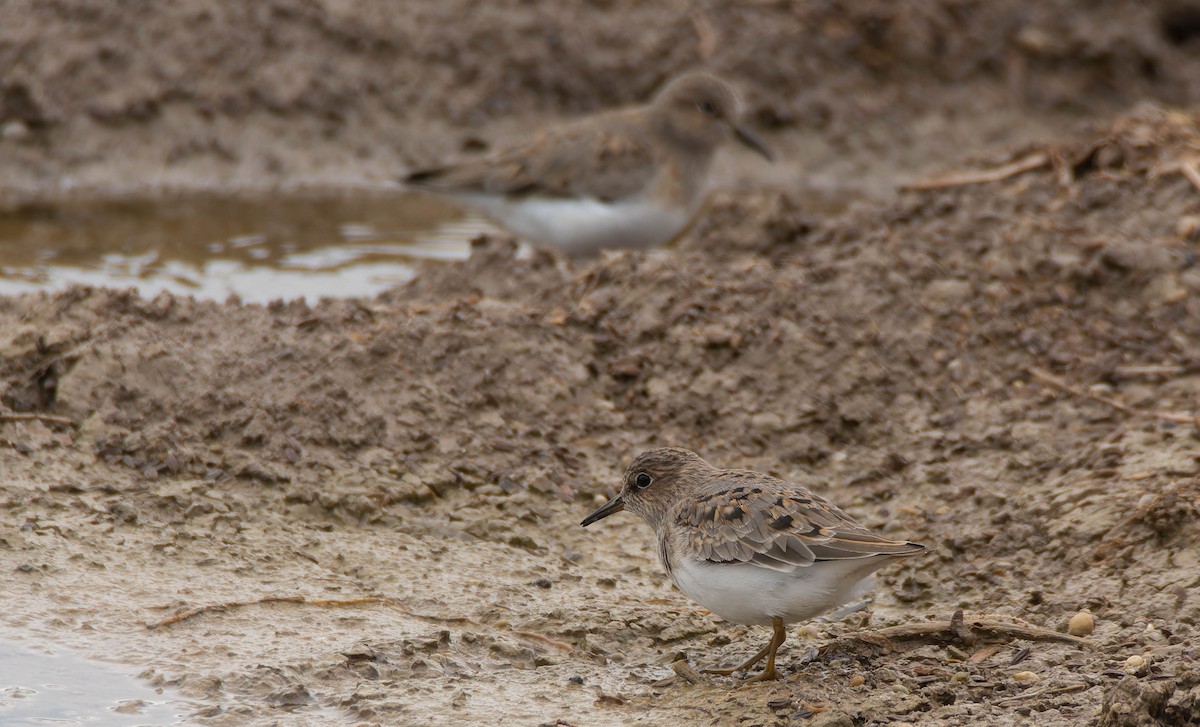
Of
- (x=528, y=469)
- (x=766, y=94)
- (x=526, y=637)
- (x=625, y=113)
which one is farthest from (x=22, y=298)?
(x=766, y=94)

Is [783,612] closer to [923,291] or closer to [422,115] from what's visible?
[923,291]

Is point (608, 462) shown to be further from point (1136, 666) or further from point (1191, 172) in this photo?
point (1191, 172)

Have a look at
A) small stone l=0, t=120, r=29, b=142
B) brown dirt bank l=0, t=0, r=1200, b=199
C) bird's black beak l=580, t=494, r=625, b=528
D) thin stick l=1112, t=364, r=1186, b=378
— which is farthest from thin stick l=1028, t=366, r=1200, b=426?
small stone l=0, t=120, r=29, b=142

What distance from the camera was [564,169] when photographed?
932cm

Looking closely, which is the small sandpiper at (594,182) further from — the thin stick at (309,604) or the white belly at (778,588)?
the white belly at (778,588)

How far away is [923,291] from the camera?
7539 mm

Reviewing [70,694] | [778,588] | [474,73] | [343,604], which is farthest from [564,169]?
[70,694]

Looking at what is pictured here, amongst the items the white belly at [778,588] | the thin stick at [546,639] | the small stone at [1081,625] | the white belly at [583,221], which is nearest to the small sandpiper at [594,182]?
the white belly at [583,221]

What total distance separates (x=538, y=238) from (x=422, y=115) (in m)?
3.45

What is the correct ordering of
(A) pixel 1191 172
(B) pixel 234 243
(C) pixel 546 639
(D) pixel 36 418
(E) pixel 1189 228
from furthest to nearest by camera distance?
(B) pixel 234 243, (A) pixel 1191 172, (E) pixel 1189 228, (D) pixel 36 418, (C) pixel 546 639

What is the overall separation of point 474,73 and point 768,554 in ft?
27.8

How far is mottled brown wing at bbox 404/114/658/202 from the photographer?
9.28 metres

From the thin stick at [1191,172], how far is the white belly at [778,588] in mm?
4511

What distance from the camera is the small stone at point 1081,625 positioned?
5.01 m
